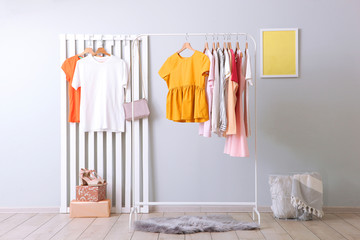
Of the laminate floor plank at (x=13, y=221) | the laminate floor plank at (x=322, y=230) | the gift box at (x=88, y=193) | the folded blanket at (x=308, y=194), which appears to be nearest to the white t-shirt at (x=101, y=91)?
the gift box at (x=88, y=193)

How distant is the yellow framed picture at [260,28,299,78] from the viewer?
3986 mm

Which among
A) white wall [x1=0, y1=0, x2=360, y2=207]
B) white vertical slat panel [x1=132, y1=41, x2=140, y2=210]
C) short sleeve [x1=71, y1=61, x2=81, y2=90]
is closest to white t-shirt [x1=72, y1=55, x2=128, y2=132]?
short sleeve [x1=71, y1=61, x2=81, y2=90]

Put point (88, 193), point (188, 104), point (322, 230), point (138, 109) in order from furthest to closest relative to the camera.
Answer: point (138, 109) < point (88, 193) < point (188, 104) < point (322, 230)

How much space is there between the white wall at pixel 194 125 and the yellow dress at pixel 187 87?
560 millimetres

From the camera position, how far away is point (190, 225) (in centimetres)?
340

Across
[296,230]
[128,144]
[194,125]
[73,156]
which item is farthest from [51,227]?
[296,230]

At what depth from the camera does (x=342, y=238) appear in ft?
10.1

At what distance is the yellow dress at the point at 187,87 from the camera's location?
11.1 feet

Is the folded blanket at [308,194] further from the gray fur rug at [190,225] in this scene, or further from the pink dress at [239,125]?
the pink dress at [239,125]

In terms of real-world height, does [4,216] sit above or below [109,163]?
below

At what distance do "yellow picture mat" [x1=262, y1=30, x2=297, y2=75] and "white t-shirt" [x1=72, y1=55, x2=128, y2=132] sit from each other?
1352 mm

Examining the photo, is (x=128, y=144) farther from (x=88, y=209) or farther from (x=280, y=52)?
(x=280, y=52)

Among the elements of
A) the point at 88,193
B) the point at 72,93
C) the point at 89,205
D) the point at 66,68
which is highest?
the point at 66,68

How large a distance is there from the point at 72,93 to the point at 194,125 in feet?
3.94
